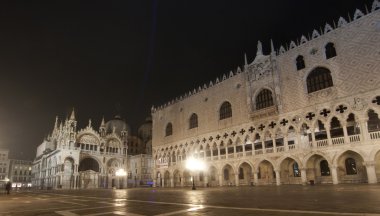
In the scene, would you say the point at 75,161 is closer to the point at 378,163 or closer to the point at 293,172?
the point at 293,172

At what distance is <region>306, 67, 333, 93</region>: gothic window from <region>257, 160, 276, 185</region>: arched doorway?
496 inches

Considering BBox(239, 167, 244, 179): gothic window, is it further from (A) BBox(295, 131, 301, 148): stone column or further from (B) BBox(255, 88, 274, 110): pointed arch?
Answer: (A) BBox(295, 131, 301, 148): stone column

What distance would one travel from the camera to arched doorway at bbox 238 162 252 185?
4069 cm

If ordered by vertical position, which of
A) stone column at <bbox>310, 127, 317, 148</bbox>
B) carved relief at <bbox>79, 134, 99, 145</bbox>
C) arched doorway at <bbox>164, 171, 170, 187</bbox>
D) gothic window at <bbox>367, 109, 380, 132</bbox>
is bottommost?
arched doorway at <bbox>164, 171, 170, 187</bbox>

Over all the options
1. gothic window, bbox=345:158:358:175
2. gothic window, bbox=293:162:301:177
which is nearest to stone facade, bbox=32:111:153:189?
gothic window, bbox=293:162:301:177

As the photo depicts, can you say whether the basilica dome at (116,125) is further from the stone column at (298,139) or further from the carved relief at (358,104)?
the carved relief at (358,104)

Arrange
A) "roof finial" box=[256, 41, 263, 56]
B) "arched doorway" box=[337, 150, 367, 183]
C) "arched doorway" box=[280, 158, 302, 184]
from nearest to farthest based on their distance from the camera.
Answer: "arched doorway" box=[337, 150, 367, 183] → "arched doorway" box=[280, 158, 302, 184] → "roof finial" box=[256, 41, 263, 56]

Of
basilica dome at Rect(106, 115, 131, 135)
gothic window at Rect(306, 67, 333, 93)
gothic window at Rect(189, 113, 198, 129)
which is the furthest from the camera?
basilica dome at Rect(106, 115, 131, 135)

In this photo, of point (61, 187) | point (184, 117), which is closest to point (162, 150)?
point (184, 117)

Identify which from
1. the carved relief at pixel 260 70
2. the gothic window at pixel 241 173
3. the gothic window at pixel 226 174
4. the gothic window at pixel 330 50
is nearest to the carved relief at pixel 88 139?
the gothic window at pixel 226 174

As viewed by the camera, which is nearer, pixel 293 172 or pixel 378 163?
pixel 378 163

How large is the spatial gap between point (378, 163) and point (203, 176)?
26757 millimetres

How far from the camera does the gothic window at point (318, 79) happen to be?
31.4 m

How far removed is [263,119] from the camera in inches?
1458
